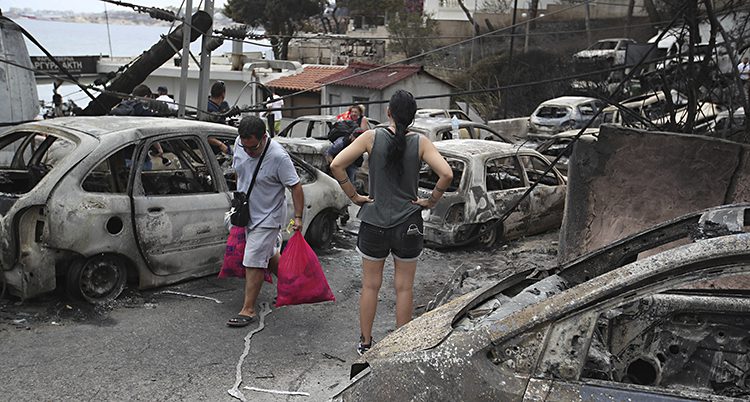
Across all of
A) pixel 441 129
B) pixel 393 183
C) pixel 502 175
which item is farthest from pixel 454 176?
pixel 441 129

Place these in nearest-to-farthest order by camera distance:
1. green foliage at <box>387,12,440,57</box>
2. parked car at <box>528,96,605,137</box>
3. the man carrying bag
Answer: the man carrying bag → parked car at <box>528,96,605,137</box> → green foliage at <box>387,12,440,57</box>

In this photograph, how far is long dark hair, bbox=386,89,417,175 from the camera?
201 inches

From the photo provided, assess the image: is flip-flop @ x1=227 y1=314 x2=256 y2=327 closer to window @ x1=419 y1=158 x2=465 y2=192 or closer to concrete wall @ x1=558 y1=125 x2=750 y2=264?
concrete wall @ x1=558 y1=125 x2=750 y2=264

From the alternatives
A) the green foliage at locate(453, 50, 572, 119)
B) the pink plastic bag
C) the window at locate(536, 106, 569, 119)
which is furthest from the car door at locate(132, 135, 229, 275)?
the green foliage at locate(453, 50, 572, 119)

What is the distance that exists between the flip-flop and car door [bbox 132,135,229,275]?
91 cm

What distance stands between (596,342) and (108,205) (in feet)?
13.9

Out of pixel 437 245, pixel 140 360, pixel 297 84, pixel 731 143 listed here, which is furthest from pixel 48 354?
pixel 297 84

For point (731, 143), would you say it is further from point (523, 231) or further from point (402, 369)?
point (402, 369)

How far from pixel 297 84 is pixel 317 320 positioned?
22567 mm

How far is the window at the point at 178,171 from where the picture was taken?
23.4ft

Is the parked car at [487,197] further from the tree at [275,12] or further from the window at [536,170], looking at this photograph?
the tree at [275,12]

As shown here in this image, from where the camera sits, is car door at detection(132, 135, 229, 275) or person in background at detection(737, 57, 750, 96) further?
person in background at detection(737, 57, 750, 96)

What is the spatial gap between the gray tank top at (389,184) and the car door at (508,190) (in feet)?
12.9

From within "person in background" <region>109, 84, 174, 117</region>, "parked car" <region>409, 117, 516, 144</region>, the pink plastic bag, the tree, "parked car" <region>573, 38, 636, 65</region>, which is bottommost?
the pink plastic bag
